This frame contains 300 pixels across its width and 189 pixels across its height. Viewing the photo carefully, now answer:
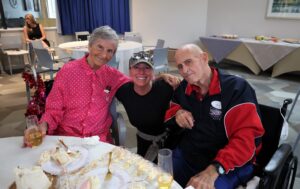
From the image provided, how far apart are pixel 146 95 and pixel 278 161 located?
2.73ft

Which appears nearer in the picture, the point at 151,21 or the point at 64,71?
the point at 64,71

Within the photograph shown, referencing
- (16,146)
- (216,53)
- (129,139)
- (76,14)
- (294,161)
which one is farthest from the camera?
(76,14)

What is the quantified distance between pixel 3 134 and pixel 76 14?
436cm

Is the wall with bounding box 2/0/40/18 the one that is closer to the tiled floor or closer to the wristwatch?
the tiled floor

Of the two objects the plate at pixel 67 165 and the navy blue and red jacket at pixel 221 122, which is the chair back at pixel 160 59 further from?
the plate at pixel 67 165

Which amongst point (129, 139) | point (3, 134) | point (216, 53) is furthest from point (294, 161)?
point (216, 53)

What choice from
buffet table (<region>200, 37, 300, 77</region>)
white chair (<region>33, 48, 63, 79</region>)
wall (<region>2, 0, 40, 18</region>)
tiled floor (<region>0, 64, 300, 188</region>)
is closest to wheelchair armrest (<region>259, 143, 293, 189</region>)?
tiled floor (<region>0, 64, 300, 188</region>)

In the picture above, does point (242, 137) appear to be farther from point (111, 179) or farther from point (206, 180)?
point (111, 179)

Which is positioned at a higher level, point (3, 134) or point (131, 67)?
point (131, 67)

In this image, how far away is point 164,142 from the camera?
1.66m

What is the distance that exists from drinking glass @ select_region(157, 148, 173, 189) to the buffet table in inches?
188

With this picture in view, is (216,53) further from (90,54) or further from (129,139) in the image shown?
(90,54)

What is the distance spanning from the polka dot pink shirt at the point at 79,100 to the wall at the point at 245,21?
5469mm

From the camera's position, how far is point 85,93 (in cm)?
164
